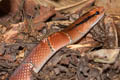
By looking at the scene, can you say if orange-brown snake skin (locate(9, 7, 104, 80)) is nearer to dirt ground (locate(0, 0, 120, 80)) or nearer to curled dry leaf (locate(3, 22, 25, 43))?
dirt ground (locate(0, 0, 120, 80))

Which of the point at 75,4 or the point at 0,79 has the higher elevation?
the point at 75,4

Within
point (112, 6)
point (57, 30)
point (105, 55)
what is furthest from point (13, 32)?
point (112, 6)

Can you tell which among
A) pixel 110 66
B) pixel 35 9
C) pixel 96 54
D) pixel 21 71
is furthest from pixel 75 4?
pixel 21 71

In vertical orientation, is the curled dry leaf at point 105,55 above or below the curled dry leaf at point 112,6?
below

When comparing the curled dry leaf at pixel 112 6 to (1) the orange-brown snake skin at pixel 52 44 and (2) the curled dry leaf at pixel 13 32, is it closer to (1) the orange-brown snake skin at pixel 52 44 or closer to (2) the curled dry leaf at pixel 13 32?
(1) the orange-brown snake skin at pixel 52 44

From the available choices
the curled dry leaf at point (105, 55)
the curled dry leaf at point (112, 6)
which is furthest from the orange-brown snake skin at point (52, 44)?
the curled dry leaf at point (112, 6)

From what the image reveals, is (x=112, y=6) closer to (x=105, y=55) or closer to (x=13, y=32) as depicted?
(x=105, y=55)

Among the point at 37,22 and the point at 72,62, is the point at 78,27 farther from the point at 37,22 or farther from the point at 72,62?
the point at 37,22

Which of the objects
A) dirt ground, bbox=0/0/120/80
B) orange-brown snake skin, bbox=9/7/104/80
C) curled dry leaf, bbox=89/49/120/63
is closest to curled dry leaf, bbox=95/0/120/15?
dirt ground, bbox=0/0/120/80
